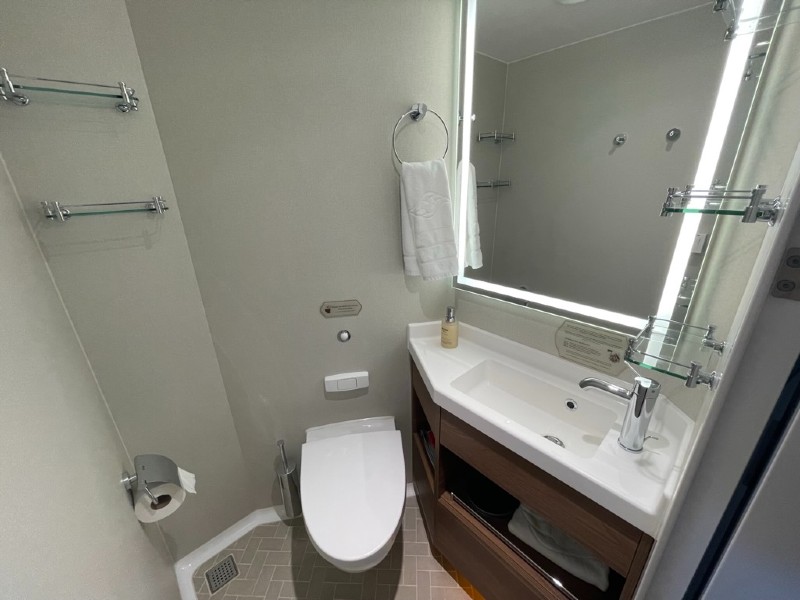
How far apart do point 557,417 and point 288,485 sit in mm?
1229

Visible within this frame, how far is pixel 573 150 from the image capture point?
1003 millimetres

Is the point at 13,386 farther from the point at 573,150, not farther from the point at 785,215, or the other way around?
the point at 573,150

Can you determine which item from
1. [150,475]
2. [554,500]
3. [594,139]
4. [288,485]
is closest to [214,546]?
[288,485]

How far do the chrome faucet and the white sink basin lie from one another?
0.03 m

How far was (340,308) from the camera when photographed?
48.7 inches

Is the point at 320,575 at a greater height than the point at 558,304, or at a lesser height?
lesser

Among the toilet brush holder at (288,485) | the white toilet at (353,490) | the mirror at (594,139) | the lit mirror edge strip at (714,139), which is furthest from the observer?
the toilet brush holder at (288,485)

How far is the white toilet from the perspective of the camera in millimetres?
939

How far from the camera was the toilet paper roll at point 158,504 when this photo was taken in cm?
86

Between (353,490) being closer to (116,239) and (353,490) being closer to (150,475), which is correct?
(150,475)

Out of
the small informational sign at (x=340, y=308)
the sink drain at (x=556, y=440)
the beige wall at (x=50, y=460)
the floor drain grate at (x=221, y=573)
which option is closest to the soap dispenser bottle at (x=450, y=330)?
the small informational sign at (x=340, y=308)

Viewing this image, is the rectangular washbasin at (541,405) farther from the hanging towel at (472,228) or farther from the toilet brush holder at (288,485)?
the toilet brush holder at (288,485)

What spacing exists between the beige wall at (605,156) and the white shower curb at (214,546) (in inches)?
64.8

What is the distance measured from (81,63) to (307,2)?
0.63m
